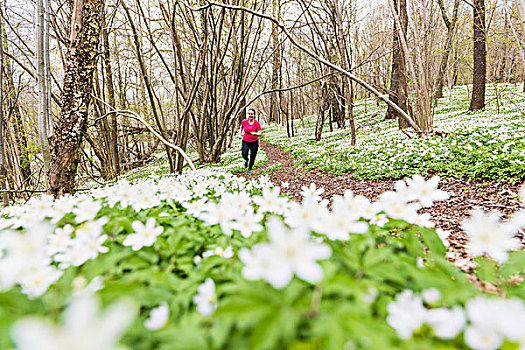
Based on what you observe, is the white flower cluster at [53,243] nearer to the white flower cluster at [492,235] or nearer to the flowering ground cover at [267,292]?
the flowering ground cover at [267,292]

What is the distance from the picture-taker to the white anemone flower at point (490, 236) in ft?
3.25

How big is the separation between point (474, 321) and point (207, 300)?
0.78 metres

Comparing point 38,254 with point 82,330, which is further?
point 38,254

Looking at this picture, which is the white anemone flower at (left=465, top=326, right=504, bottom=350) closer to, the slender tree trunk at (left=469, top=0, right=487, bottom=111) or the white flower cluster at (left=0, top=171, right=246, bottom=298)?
the white flower cluster at (left=0, top=171, right=246, bottom=298)

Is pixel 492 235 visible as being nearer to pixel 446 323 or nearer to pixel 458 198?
pixel 446 323

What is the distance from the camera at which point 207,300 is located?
882 mm

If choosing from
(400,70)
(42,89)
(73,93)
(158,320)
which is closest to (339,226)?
(158,320)

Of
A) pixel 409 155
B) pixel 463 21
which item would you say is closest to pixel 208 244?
pixel 409 155

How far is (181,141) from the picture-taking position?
27.8 ft

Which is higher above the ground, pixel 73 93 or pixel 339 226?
pixel 73 93

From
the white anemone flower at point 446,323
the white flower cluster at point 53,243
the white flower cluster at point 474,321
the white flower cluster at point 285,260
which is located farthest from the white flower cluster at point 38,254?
the white anemone flower at point 446,323

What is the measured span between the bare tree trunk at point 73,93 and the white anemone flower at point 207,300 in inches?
173

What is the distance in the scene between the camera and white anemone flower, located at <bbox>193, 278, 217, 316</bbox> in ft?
2.77

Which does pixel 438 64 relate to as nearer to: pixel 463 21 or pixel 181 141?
pixel 463 21
